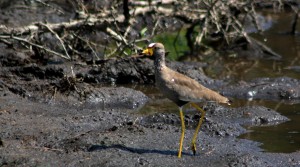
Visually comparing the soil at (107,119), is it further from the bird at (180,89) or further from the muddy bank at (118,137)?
the bird at (180,89)

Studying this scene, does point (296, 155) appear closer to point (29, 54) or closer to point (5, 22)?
point (29, 54)

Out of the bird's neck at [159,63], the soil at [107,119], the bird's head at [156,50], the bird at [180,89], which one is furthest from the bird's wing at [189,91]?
the soil at [107,119]

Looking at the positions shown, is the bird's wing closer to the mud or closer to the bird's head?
the bird's head

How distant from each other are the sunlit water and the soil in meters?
0.23

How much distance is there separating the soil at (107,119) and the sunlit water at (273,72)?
0.75ft

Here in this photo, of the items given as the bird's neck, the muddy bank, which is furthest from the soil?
the bird's neck

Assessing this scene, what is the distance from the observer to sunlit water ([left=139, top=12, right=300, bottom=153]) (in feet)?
28.3

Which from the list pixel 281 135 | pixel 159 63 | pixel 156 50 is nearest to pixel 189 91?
pixel 159 63

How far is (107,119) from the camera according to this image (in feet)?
28.8

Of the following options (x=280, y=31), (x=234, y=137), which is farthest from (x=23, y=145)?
(x=280, y=31)

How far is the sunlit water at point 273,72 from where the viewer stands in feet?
28.3

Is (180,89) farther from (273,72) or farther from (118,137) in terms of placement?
(273,72)

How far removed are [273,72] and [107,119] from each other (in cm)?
484

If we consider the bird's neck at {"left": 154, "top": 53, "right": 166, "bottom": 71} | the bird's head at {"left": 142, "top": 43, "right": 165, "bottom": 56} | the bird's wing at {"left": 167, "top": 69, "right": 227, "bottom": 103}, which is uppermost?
the bird's head at {"left": 142, "top": 43, "right": 165, "bottom": 56}
